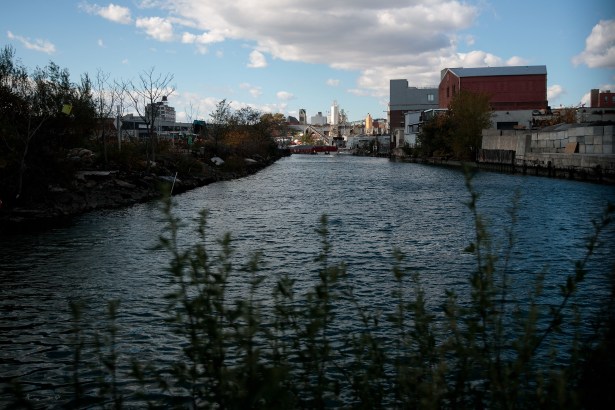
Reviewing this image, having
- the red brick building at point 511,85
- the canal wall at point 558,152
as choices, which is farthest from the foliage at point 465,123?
the red brick building at point 511,85

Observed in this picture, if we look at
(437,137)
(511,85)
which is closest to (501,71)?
(511,85)

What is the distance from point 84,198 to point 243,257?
565 inches

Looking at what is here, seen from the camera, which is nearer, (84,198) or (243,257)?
(243,257)

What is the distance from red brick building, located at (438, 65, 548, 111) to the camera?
310ft

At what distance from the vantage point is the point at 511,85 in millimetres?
95312

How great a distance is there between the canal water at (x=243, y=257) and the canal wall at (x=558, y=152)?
15259 mm

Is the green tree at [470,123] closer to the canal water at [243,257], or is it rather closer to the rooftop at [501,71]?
the rooftop at [501,71]

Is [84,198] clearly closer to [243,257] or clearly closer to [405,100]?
[243,257]

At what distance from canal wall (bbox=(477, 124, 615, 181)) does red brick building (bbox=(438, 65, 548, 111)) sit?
2692 cm

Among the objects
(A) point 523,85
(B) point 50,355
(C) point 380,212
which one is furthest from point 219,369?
(A) point 523,85

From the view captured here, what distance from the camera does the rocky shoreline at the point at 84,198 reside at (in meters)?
22.3

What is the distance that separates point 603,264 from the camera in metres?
14.4

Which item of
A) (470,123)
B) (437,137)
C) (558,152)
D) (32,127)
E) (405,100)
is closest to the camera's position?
(32,127)

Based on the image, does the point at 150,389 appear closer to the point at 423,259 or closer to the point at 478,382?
the point at 478,382
